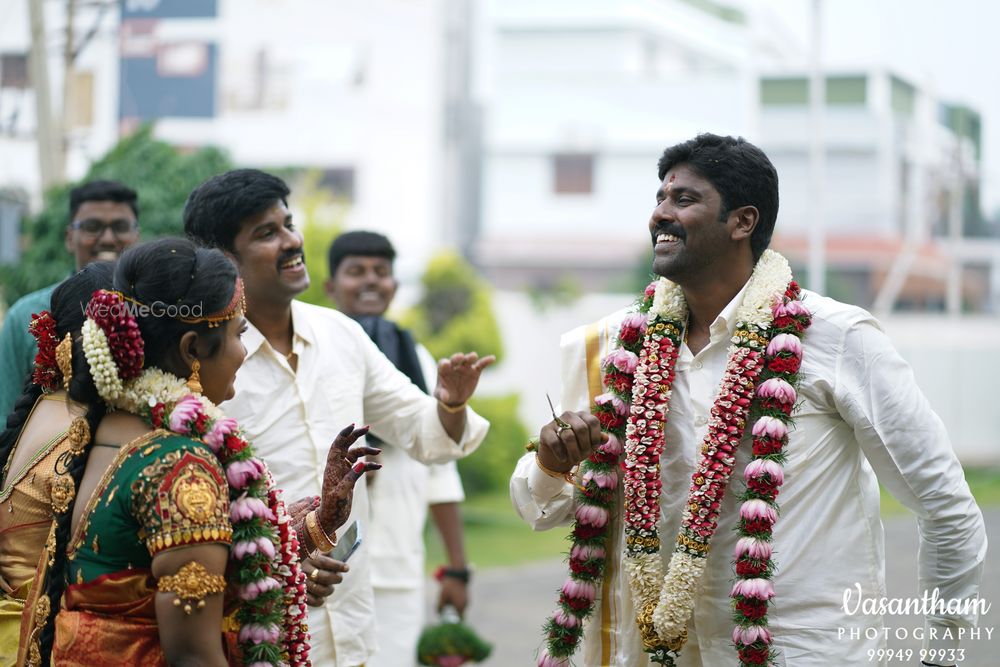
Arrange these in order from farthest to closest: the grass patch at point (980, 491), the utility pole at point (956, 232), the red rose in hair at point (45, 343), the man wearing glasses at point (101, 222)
Result: the utility pole at point (956, 232) < the grass patch at point (980, 491) < the man wearing glasses at point (101, 222) < the red rose in hair at point (45, 343)

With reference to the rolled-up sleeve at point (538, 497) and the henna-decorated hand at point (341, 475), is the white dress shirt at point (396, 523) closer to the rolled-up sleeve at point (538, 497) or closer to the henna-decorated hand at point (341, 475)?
the rolled-up sleeve at point (538, 497)

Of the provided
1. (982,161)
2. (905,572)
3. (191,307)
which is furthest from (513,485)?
(982,161)

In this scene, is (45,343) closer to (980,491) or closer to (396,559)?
(396,559)

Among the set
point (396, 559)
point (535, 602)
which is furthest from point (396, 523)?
point (535, 602)

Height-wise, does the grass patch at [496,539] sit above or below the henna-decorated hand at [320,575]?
below

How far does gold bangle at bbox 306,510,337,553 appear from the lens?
3.43 m

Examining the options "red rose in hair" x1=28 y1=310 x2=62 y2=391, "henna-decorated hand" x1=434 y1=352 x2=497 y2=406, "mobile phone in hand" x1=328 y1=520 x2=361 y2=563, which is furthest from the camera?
"henna-decorated hand" x1=434 y1=352 x2=497 y2=406

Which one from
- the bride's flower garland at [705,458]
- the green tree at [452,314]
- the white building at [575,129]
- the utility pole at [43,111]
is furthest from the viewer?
the white building at [575,129]

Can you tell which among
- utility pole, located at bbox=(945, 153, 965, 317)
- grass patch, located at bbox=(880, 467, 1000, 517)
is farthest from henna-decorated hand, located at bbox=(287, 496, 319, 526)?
utility pole, located at bbox=(945, 153, 965, 317)

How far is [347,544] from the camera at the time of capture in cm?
367

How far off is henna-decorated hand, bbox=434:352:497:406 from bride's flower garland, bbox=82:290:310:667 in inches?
46.7

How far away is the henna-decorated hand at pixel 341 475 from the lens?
332 cm

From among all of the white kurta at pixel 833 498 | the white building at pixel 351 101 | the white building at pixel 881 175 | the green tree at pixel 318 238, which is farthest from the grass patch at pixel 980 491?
the white building at pixel 351 101

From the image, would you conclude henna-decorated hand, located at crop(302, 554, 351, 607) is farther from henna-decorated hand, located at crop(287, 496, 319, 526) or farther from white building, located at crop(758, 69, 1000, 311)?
white building, located at crop(758, 69, 1000, 311)
